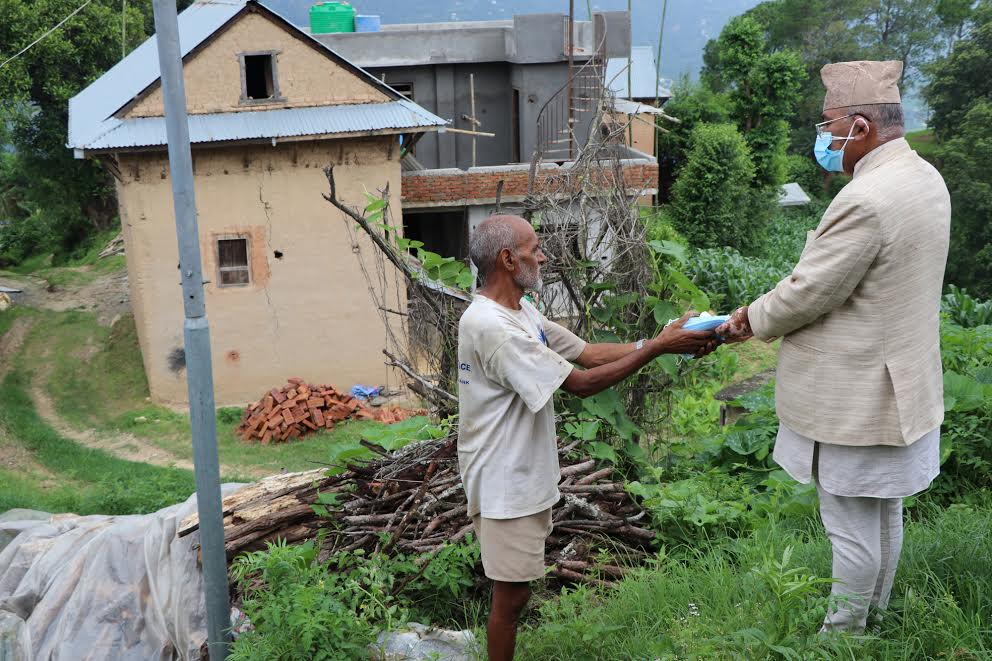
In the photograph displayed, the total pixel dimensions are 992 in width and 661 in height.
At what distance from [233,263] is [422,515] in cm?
1123

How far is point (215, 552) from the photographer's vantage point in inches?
185

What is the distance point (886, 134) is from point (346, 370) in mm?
13285

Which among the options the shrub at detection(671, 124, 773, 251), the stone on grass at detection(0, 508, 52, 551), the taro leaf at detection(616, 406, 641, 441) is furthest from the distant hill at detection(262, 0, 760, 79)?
the taro leaf at detection(616, 406, 641, 441)

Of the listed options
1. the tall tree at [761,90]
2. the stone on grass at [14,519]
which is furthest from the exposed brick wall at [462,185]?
the tall tree at [761,90]

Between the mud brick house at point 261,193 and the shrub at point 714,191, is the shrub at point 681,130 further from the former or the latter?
the mud brick house at point 261,193

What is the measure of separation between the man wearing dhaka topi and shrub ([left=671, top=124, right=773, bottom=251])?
2370cm

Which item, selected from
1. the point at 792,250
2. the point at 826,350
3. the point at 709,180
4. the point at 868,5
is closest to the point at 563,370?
the point at 826,350

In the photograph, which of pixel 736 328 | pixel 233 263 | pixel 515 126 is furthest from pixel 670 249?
pixel 515 126

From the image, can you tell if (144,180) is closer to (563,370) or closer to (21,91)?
(21,91)

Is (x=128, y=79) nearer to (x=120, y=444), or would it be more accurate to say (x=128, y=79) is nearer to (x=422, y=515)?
(x=120, y=444)

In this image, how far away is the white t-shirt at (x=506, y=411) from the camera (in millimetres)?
3432

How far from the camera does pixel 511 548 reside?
358cm

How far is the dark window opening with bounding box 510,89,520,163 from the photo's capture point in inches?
923

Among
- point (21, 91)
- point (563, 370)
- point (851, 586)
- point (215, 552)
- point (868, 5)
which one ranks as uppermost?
point (868, 5)
